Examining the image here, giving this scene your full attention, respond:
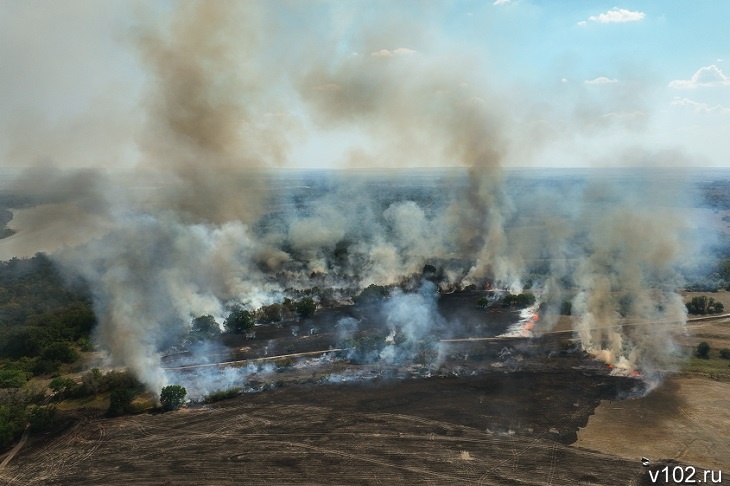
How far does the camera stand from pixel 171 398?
1308 inches

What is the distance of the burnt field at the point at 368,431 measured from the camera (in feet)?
85.4

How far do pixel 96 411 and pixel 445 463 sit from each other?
83.7 feet

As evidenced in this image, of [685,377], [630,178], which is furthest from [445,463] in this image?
[630,178]

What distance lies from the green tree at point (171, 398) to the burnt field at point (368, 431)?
86cm

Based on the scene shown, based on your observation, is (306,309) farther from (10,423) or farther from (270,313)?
(10,423)

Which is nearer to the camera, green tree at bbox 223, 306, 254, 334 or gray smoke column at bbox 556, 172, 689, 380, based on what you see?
gray smoke column at bbox 556, 172, 689, 380

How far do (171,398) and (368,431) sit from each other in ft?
48.9

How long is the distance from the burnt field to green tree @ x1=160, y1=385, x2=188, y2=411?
86 cm

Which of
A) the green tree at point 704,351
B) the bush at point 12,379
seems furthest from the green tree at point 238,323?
the green tree at point 704,351

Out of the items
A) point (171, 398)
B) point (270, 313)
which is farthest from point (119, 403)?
point (270, 313)

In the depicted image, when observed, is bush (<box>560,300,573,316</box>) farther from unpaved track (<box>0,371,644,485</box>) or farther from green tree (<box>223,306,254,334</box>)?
green tree (<box>223,306,254,334</box>)

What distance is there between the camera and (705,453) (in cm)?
2708

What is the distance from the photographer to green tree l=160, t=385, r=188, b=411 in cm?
3328

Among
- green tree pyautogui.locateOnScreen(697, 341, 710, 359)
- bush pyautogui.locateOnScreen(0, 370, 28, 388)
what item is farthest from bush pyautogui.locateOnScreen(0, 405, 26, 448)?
green tree pyautogui.locateOnScreen(697, 341, 710, 359)
